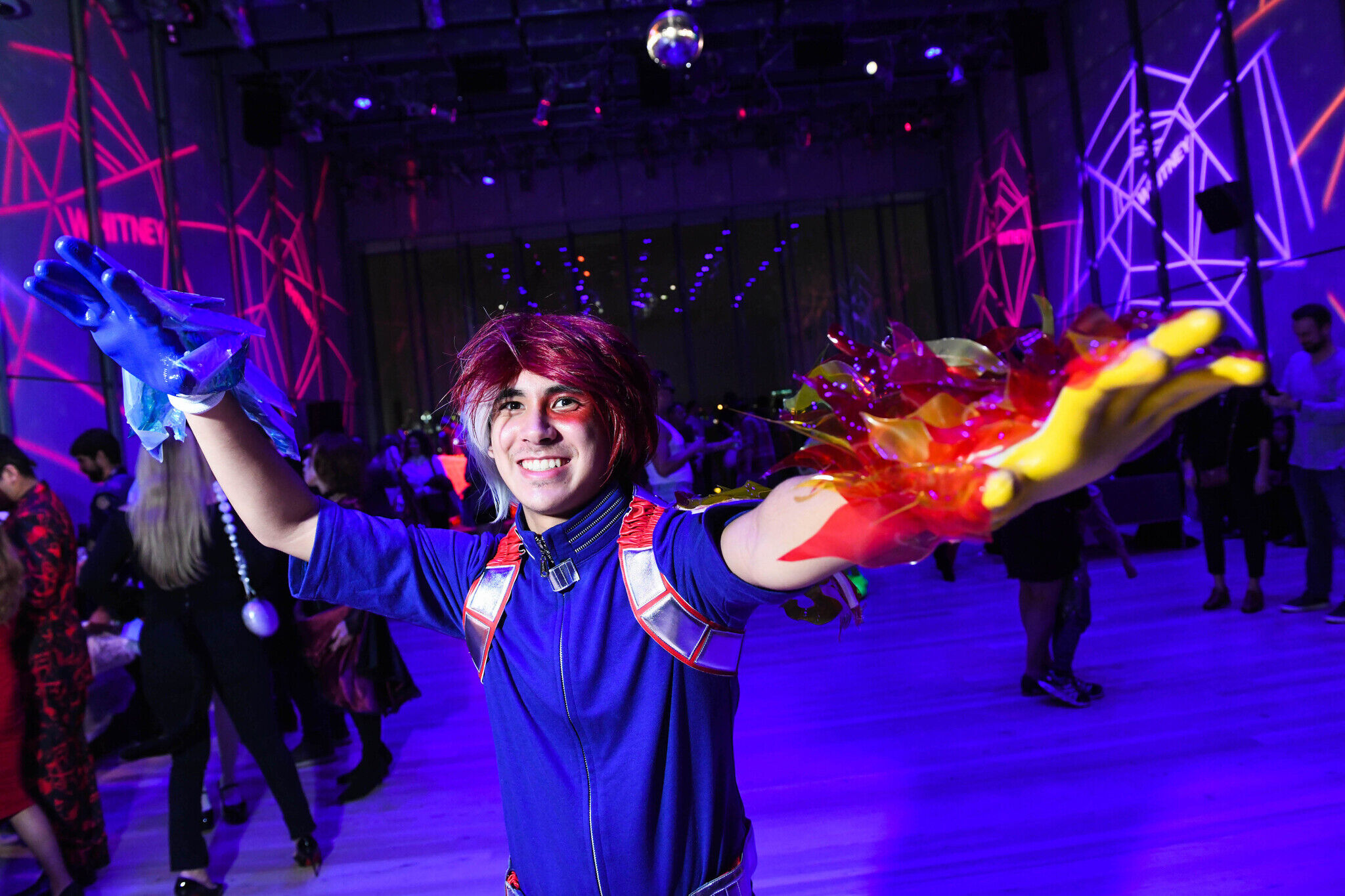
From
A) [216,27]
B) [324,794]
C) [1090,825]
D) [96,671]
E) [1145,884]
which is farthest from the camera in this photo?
[216,27]

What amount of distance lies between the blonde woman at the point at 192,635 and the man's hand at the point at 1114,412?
257 cm

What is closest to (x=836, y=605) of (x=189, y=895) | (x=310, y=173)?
(x=189, y=895)

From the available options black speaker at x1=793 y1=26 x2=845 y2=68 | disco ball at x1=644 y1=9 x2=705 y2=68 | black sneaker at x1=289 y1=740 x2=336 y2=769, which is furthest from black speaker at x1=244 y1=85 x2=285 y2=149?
black sneaker at x1=289 y1=740 x2=336 y2=769

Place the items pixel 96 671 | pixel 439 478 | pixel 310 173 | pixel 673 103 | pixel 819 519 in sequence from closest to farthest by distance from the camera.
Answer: pixel 819 519 < pixel 96 671 < pixel 439 478 < pixel 673 103 < pixel 310 173

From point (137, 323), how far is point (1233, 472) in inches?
196

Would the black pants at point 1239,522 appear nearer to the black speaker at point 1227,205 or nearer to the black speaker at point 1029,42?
the black speaker at point 1227,205

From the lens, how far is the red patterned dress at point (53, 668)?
8.55ft

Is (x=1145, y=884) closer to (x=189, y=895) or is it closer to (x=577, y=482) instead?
(x=577, y=482)

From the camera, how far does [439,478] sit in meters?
7.63

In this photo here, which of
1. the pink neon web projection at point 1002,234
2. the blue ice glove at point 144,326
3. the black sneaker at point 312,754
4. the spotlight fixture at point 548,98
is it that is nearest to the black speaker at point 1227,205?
the pink neon web projection at point 1002,234

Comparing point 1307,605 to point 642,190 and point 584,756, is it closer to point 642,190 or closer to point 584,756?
point 584,756

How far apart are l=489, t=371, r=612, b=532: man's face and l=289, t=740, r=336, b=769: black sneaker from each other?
315 cm

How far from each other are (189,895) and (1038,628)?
9.81ft

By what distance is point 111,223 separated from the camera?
636 centimetres
